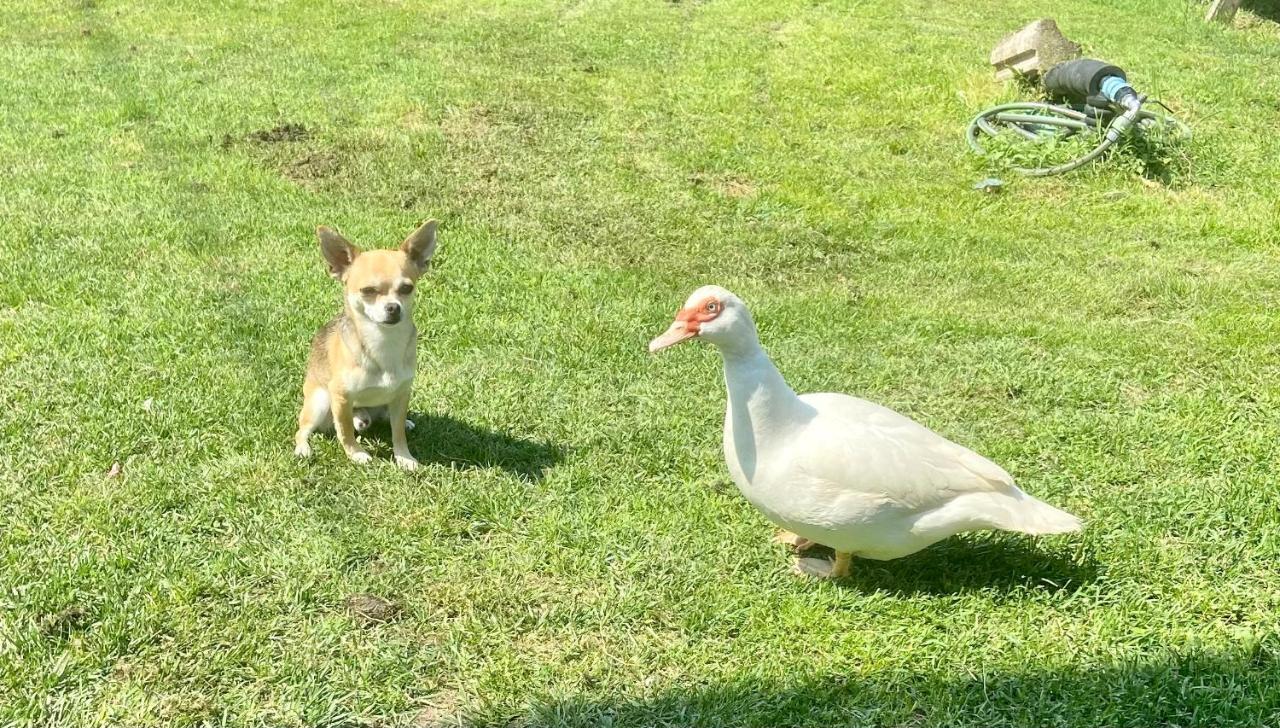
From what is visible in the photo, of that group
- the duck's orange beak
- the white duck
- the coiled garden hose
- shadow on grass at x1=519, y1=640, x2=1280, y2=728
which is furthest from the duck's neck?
the coiled garden hose

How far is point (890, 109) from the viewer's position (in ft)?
31.5

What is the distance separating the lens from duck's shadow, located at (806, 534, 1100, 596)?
3.45 m

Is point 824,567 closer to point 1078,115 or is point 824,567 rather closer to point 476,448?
point 476,448

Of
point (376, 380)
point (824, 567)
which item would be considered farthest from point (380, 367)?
point (824, 567)

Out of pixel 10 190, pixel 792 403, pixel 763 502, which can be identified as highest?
pixel 792 403

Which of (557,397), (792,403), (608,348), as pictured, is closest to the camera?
(792,403)

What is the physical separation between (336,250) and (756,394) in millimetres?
1876

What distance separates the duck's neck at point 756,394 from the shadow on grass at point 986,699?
87cm

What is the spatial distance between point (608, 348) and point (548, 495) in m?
1.40

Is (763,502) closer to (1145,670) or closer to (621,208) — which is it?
(1145,670)

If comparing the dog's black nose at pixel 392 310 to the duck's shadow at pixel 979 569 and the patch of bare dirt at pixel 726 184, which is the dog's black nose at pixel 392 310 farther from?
the patch of bare dirt at pixel 726 184

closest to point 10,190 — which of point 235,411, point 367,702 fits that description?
point 235,411

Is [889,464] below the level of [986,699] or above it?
above

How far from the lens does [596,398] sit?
15.6ft
